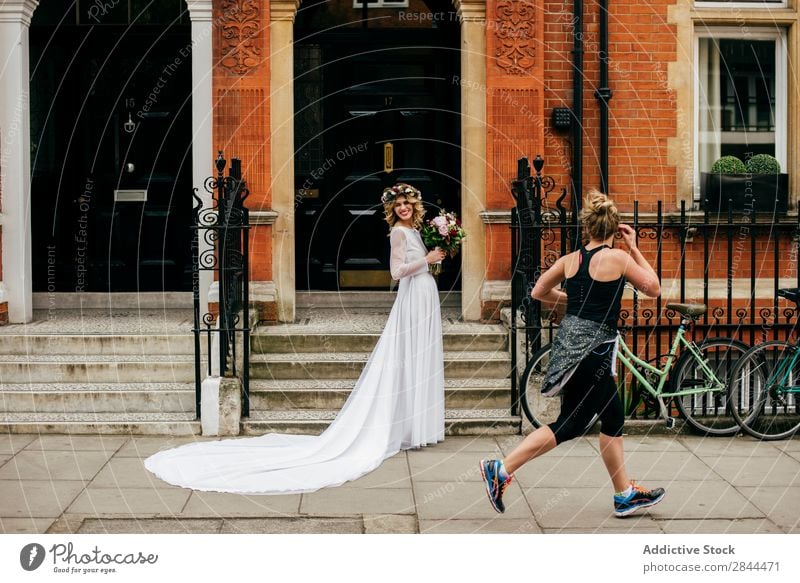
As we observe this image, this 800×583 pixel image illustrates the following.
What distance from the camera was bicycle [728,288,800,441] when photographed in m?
Result: 8.81

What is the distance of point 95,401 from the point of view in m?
9.13

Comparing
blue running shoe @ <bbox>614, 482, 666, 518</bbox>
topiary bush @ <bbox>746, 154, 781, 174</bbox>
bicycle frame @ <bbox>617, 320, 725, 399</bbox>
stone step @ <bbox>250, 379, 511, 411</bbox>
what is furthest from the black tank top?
topiary bush @ <bbox>746, 154, 781, 174</bbox>

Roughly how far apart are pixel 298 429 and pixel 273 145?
3050 millimetres

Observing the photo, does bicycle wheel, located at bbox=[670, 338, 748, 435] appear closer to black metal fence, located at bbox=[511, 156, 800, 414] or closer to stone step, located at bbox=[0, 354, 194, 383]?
black metal fence, located at bbox=[511, 156, 800, 414]

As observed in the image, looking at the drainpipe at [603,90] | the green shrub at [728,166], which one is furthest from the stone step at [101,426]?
the green shrub at [728,166]

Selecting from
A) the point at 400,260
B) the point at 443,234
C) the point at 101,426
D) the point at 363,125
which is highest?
the point at 363,125

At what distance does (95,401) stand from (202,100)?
3.22 m

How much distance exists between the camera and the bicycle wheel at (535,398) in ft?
29.0

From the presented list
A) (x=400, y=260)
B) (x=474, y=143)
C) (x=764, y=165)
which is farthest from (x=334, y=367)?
(x=764, y=165)

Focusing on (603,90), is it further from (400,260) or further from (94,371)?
(94,371)

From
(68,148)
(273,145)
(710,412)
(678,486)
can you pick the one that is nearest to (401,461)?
(678,486)

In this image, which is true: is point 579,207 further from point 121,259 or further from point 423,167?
point 121,259

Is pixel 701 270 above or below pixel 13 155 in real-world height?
below

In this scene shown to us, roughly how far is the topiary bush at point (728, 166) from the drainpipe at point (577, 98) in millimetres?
1415
